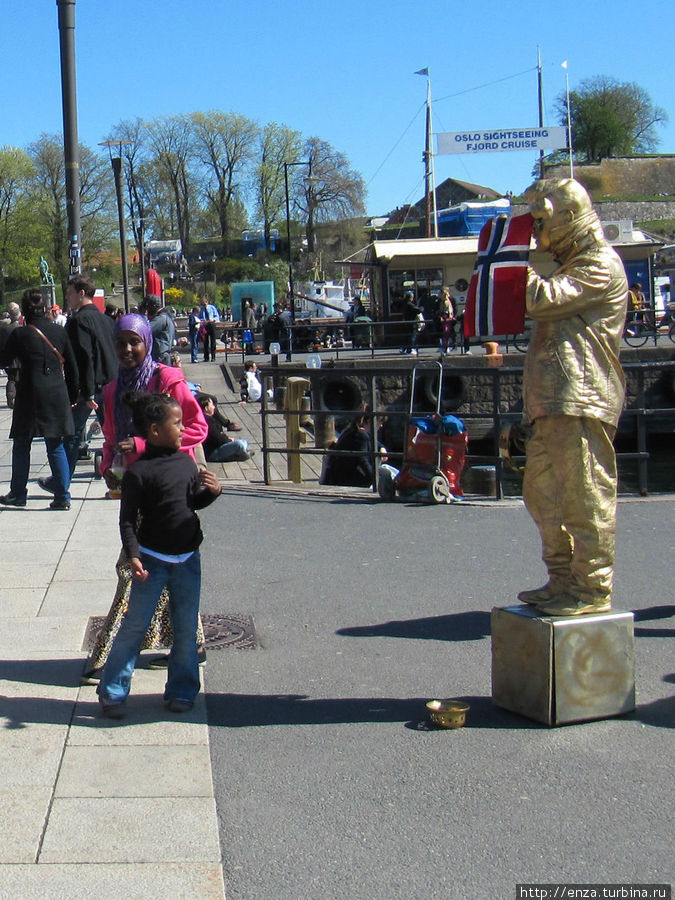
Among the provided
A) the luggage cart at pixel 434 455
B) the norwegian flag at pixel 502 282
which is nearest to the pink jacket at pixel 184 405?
the norwegian flag at pixel 502 282

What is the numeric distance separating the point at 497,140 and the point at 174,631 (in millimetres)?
29821

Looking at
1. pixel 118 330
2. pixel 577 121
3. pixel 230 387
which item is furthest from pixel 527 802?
pixel 577 121

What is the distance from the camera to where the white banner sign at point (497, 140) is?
1254 inches

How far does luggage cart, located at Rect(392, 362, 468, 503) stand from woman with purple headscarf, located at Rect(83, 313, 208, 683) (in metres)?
4.83

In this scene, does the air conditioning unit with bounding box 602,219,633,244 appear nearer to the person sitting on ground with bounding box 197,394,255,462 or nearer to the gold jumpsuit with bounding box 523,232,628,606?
the person sitting on ground with bounding box 197,394,255,462

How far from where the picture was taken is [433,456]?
10.4 metres

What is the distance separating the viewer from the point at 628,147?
4557 inches

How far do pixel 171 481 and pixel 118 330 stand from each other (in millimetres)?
1167

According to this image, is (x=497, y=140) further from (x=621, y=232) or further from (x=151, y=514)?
(x=151, y=514)

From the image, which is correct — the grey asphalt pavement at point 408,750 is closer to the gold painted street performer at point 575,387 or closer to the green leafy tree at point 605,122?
the gold painted street performer at point 575,387

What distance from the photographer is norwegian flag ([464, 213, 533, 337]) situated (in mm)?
4383

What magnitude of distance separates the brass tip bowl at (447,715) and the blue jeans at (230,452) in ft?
28.6

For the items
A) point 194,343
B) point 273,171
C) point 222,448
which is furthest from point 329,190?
point 222,448

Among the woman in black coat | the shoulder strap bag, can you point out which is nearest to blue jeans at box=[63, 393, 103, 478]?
the woman in black coat
